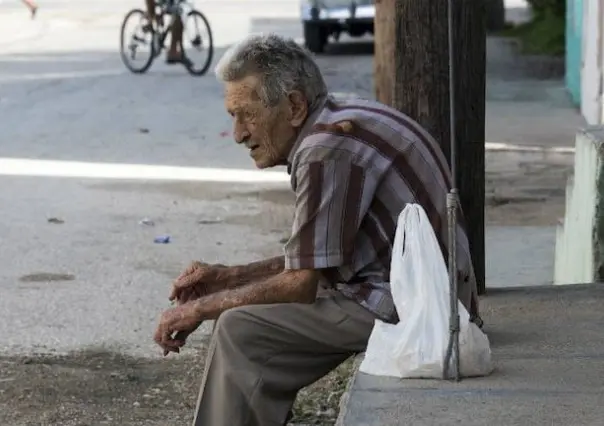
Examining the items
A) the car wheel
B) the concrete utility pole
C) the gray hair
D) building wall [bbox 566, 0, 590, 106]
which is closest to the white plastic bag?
the gray hair

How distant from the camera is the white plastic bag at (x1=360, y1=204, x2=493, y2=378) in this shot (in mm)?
3566

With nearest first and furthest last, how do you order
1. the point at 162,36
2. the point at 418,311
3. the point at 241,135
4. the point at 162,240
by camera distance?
the point at 418,311 < the point at 241,135 < the point at 162,240 < the point at 162,36

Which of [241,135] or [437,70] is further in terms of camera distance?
[437,70]

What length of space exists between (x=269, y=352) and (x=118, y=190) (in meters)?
6.10

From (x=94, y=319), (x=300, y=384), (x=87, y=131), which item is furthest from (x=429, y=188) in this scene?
(x=87, y=131)

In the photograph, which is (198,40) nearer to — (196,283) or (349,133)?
(196,283)

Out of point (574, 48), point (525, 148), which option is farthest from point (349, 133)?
point (574, 48)

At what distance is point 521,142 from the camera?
11.8m

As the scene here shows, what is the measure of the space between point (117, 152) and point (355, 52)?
35.0ft

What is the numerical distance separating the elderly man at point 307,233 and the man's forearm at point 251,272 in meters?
0.21

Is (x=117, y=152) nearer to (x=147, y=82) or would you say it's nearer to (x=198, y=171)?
(x=198, y=171)

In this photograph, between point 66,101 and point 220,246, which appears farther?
point 66,101

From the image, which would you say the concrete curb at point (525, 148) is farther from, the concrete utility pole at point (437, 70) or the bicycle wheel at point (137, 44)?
the bicycle wheel at point (137, 44)

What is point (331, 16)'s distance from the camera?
69.4 ft
